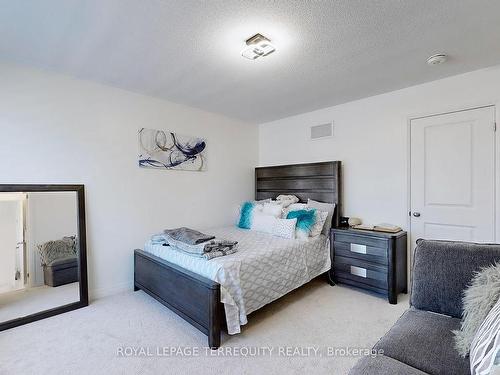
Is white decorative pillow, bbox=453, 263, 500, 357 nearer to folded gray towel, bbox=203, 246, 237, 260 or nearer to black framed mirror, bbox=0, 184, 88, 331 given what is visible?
folded gray towel, bbox=203, 246, 237, 260

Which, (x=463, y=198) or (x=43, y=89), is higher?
(x=43, y=89)

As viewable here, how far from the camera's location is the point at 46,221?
2.54 meters

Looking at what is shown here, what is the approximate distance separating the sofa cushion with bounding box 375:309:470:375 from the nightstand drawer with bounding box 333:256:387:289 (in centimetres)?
137

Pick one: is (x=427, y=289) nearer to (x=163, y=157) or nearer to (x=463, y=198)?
(x=463, y=198)

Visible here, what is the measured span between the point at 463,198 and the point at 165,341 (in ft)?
10.3

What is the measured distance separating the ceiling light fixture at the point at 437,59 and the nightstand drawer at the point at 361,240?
1764mm

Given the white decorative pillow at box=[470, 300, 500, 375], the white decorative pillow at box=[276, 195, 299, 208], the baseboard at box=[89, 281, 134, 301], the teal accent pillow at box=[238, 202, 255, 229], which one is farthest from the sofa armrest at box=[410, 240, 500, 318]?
the baseboard at box=[89, 281, 134, 301]

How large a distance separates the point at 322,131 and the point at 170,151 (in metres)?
2.17

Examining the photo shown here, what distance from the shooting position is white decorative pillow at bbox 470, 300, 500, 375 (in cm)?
79

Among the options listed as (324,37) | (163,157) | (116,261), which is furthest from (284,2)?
(116,261)

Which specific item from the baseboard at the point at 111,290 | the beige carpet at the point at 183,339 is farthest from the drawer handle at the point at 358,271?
the baseboard at the point at 111,290

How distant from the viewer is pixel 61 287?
2.59m

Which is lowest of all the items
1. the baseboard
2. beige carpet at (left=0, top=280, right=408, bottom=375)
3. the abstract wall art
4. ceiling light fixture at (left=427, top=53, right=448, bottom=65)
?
beige carpet at (left=0, top=280, right=408, bottom=375)


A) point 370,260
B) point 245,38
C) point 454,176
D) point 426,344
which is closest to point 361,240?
point 370,260
